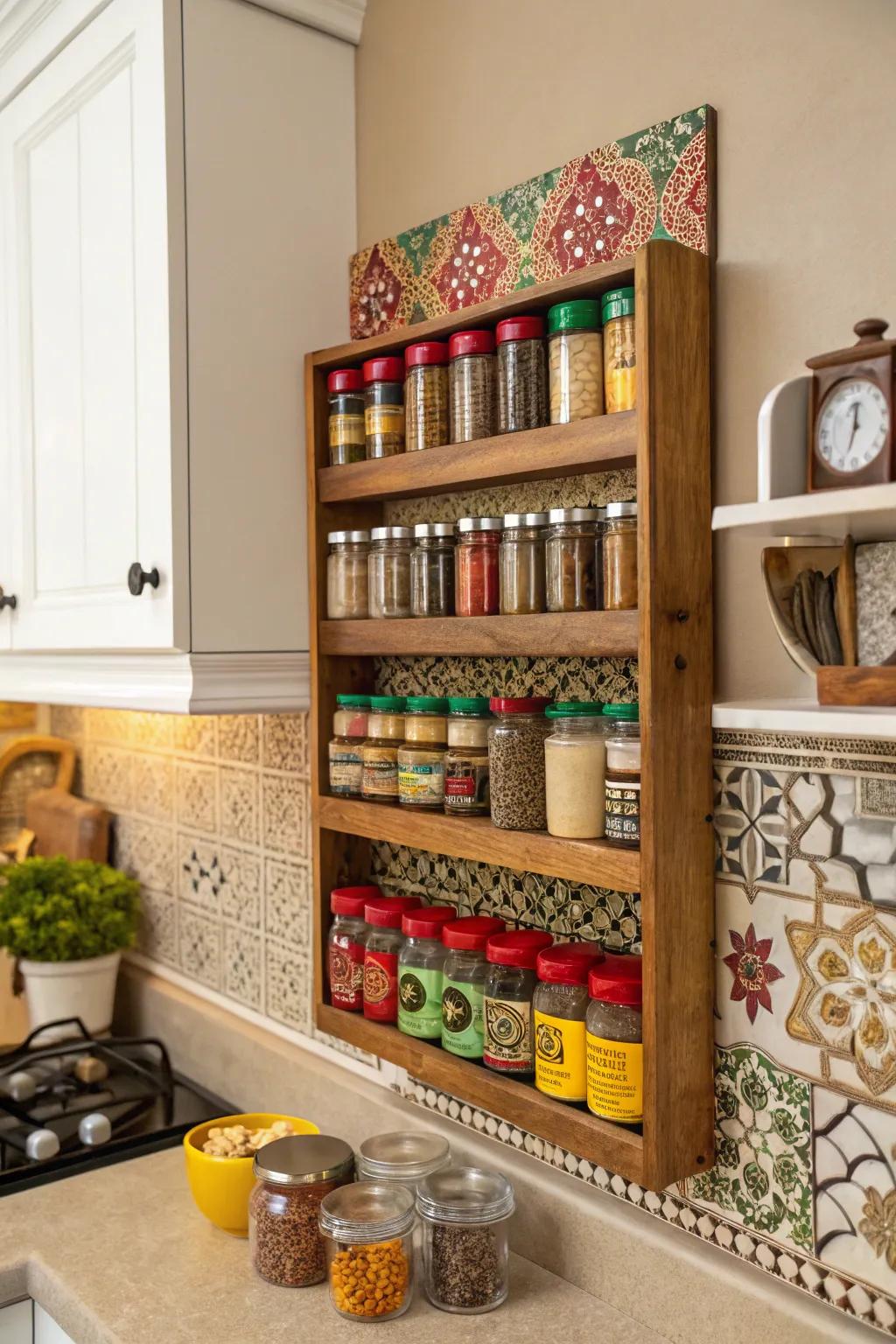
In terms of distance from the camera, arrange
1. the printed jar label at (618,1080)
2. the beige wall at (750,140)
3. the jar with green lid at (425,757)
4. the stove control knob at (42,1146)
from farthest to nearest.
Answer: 1. the stove control knob at (42,1146)
2. the jar with green lid at (425,757)
3. the printed jar label at (618,1080)
4. the beige wall at (750,140)

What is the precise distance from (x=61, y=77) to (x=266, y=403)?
57cm

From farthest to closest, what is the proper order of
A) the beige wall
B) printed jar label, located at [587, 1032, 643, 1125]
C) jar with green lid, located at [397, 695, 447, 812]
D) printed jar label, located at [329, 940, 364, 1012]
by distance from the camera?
printed jar label, located at [329, 940, 364, 1012]
jar with green lid, located at [397, 695, 447, 812]
printed jar label, located at [587, 1032, 643, 1125]
the beige wall

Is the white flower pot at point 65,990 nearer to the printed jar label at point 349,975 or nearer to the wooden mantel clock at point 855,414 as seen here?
the printed jar label at point 349,975

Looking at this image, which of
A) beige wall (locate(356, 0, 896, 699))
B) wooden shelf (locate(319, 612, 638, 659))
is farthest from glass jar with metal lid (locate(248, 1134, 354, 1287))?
beige wall (locate(356, 0, 896, 699))

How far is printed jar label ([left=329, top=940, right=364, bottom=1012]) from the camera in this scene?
1463 mm

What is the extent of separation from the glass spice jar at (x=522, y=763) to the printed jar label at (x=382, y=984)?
292 millimetres

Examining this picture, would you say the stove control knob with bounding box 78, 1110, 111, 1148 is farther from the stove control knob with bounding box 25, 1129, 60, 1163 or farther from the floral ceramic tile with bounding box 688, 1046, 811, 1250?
the floral ceramic tile with bounding box 688, 1046, 811, 1250

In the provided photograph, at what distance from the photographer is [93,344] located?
1572 millimetres

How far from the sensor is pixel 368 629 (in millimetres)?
1424

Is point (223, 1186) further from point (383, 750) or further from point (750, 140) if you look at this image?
point (750, 140)

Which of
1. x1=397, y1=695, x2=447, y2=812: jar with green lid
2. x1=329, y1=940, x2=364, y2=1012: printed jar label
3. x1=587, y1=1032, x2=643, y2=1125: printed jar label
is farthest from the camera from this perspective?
x1=329, y1=940, x2=364, y2=1012: printed jar label

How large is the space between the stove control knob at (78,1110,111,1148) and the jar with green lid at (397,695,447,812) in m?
0.75

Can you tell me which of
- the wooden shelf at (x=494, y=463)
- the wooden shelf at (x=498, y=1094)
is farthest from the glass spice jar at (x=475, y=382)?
the wooden shelf at (x=498, y=1094)

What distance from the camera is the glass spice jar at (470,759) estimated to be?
1.29 m
